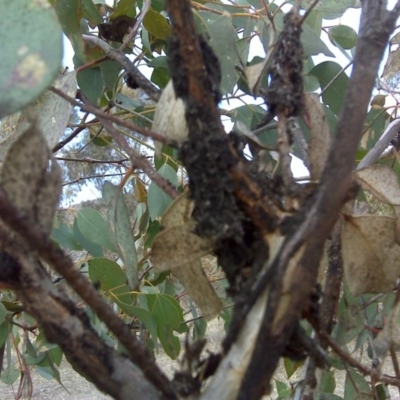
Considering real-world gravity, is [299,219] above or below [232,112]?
below


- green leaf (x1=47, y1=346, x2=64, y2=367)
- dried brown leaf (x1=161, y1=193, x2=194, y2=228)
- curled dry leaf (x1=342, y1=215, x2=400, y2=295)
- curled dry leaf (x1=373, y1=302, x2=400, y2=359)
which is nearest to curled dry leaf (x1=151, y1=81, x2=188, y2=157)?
dried brown leaf (x1=161, y1=193, x2=194, y2=228)

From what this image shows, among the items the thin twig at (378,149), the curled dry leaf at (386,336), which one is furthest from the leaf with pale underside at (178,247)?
the thin twig at (378,149)

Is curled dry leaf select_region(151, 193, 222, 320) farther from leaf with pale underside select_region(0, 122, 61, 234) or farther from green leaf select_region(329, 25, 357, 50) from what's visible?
green leaf select_region(329, 25, 357, 50)

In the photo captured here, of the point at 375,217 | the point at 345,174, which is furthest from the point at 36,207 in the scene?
the point at 375,217

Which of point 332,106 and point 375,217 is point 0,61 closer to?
point 375,217

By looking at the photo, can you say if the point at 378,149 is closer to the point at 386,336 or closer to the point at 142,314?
the point at 386,336

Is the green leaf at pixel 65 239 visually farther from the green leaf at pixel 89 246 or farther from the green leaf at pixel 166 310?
the green leaf at pixel 166 310

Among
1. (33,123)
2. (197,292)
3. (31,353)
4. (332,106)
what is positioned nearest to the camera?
(33,123)
